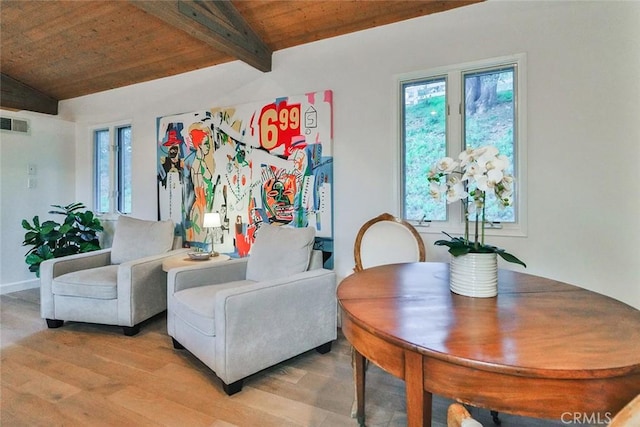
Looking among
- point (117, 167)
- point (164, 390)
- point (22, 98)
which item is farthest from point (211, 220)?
point (22, 98)

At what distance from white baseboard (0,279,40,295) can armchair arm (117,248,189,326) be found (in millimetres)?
2377

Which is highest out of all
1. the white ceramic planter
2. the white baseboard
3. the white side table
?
the white ceramic planter

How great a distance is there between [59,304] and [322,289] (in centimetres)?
231

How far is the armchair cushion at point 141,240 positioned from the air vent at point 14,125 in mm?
2037

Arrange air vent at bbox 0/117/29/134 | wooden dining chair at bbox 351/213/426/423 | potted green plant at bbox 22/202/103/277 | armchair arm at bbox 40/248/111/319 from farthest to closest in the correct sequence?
air vent at bbox 0/117/29/134
potted green plant at bbox 22/202/103/277
armchair arm at bbox 40/248/111/319
wooden dining chair at bbox 351/213/426/423

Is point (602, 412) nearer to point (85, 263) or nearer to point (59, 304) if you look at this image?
point (59, 304)

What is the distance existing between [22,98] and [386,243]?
15.7 feet

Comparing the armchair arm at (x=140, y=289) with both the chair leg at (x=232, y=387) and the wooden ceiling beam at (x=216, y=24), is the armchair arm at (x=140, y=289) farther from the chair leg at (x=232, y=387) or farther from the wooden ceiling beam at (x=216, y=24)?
the wooden ceiling beam at (x=216, y=24)

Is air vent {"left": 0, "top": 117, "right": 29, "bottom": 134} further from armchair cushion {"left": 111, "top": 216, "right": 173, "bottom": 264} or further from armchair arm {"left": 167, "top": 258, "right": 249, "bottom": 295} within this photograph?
armchair arm {"left": 167, "top": 258, "right": 249, "bottom": 295}

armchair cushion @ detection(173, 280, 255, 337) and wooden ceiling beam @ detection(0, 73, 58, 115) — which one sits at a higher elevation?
wooden ceiling beam @ detection(0, 73, 58, 115)

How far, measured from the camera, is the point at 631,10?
1.96m

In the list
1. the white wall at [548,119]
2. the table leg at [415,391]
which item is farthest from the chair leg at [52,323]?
the table leg at [415,391]

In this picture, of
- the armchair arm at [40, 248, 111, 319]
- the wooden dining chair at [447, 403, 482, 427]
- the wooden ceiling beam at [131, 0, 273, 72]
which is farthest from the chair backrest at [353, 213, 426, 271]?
the armchair arm at [40, 248, 111, 319]

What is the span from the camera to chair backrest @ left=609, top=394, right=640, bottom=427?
0.56 metres
